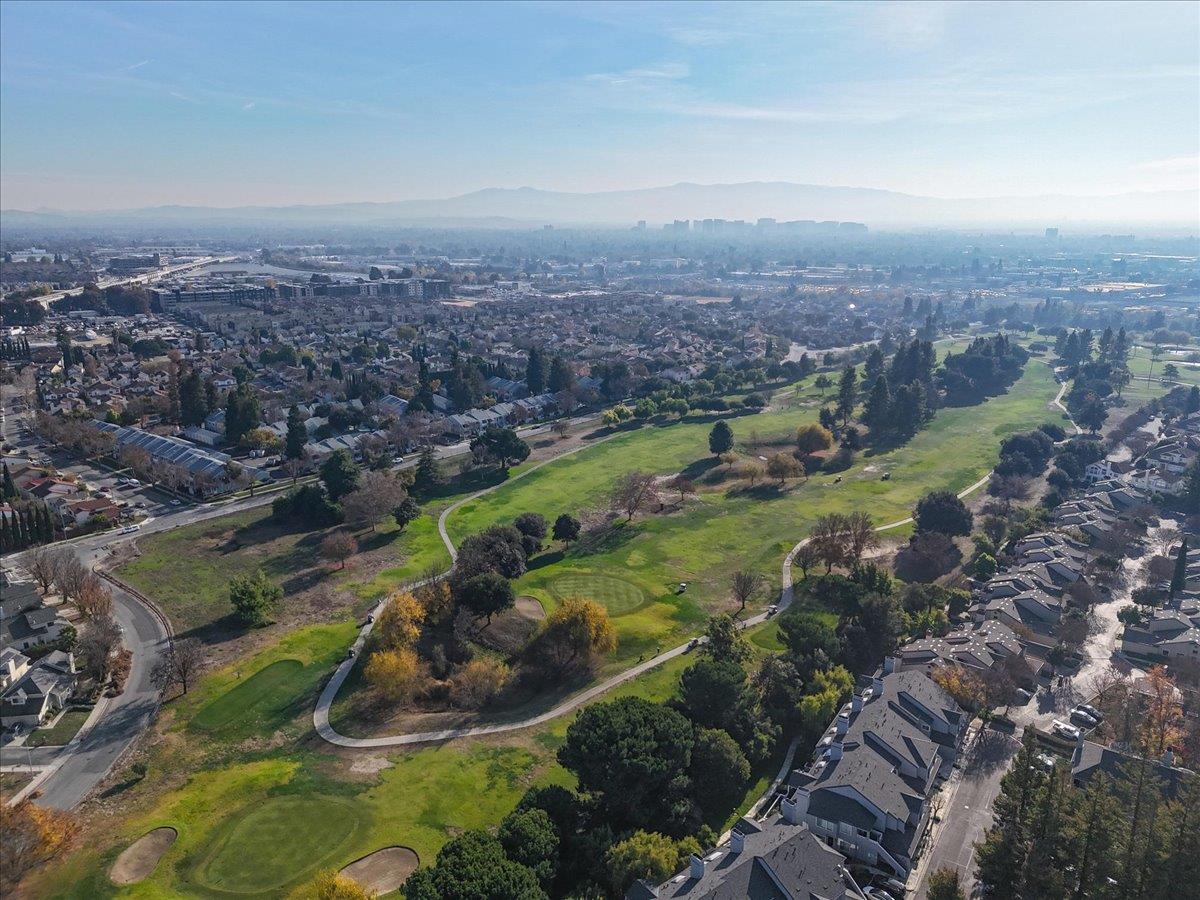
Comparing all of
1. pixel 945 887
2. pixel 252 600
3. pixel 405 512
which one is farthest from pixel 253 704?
pixel 945 887

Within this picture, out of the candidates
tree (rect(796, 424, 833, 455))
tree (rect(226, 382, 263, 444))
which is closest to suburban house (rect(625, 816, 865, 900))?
tree (rect(796, 424, 833, 455))

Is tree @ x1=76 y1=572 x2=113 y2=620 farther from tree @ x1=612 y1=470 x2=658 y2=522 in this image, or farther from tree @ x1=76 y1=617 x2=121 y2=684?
tree @ x1=612 y1=470 x2=658 y2=522

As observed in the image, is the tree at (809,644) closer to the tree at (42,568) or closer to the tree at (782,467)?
the tree at (782,467)

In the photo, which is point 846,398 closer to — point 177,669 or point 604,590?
point 604,590

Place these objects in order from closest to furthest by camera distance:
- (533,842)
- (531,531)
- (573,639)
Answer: (533,842)
(573,639)
(531,531)

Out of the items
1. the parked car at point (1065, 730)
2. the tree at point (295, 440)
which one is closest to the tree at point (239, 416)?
the tree at point (295, 440)

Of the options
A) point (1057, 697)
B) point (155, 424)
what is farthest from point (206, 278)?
point (1057, 697)

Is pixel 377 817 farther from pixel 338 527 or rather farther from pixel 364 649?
pixel 338 527

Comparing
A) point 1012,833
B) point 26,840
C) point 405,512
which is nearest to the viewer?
point 1012,833
